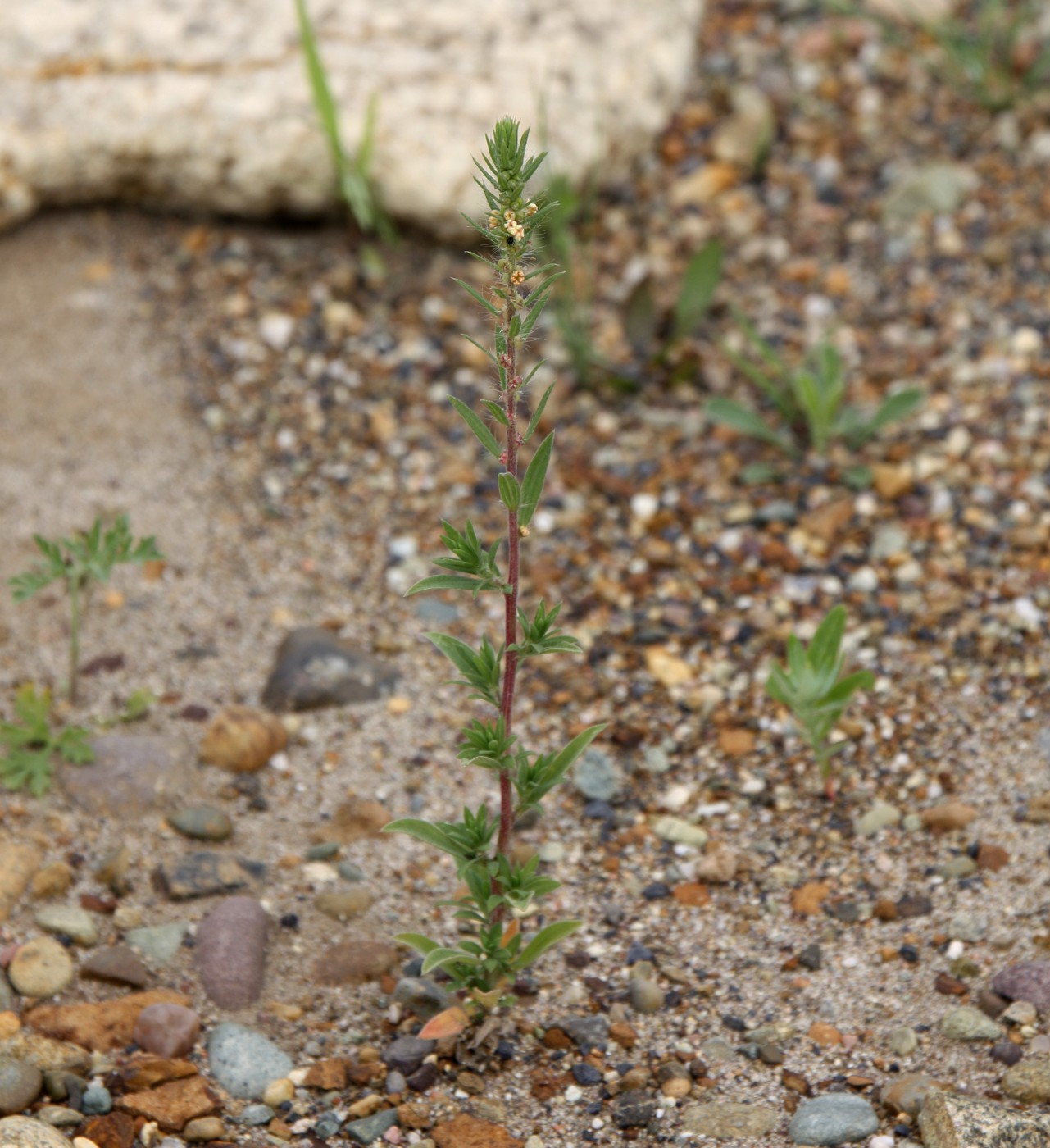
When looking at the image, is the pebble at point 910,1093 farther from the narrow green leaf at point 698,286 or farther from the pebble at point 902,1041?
the narrow green leaf at point 698,286

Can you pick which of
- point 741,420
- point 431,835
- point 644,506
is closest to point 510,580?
point 431,835

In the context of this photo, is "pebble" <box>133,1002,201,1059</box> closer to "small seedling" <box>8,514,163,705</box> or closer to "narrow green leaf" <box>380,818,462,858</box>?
"narrow green leaf" <box>380,818,462,858</box>

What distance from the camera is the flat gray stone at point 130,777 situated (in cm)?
306

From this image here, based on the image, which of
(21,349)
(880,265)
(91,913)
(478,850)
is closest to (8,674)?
(91,913)

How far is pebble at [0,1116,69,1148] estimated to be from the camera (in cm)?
222

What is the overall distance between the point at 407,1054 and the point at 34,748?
47.0 inches

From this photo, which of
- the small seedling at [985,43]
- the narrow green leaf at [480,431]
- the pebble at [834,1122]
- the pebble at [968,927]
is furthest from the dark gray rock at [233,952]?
the small seedling at [985,43]

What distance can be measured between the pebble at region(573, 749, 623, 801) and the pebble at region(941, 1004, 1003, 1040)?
905mm

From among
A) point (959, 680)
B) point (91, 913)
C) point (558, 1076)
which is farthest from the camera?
point (959, 680)

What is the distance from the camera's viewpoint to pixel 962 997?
8.69 ft

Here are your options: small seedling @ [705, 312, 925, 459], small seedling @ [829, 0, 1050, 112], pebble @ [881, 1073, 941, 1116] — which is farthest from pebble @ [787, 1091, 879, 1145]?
small seedling @ [829, 0, 1050, 112]

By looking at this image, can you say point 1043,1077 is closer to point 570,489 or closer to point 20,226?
point 570,489

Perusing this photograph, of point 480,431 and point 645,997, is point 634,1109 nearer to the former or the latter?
point 645,997

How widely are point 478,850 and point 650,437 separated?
1795mm
